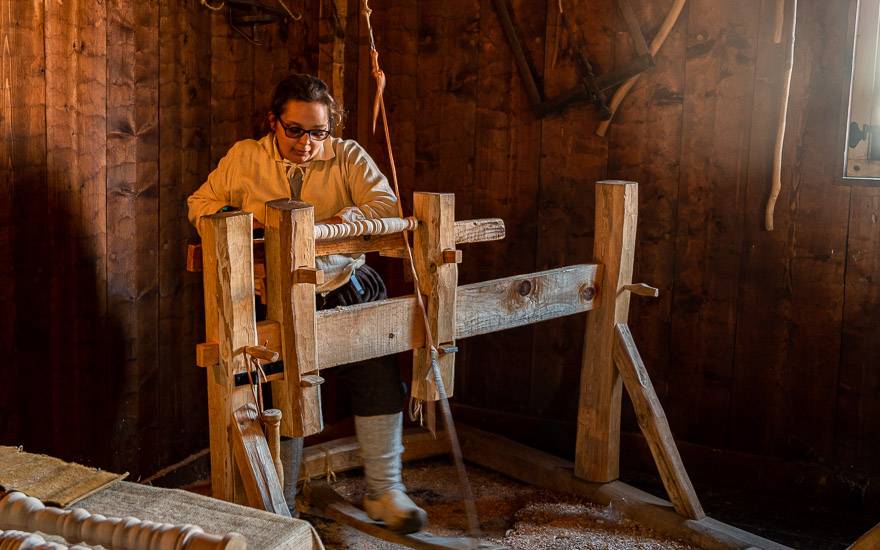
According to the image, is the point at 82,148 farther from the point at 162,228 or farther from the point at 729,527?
→ the point at 729,527

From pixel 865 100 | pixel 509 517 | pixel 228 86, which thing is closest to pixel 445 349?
pixel 509 517

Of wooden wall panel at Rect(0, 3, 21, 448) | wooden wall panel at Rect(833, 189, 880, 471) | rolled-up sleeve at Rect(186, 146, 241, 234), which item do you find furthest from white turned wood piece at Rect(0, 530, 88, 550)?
wooden wall panel at Rect(833, 189, 880, 471)

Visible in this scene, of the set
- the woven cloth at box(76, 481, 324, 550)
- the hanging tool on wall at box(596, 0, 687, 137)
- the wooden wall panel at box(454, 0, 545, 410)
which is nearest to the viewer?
the woven cloth at box(76, 481, 324, 550)

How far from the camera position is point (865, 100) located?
335 centimetres

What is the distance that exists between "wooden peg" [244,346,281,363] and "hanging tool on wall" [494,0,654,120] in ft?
6.21

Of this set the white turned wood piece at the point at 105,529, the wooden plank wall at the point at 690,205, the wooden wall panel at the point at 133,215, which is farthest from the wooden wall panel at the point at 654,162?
the white turned wood piece at the point at 105,529

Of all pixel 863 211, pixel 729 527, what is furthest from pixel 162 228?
pixel 863 211

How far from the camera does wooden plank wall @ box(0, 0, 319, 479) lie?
2830mm

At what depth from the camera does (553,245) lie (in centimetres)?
394

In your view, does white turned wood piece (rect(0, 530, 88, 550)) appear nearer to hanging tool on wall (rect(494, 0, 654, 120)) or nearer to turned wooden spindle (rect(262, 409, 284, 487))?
turned wooden spindle (rect(262, 409, 284, 487))

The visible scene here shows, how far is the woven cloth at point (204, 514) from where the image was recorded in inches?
69.3

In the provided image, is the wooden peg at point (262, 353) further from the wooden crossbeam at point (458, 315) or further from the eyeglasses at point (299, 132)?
the eyeglasses at point (299, 132)

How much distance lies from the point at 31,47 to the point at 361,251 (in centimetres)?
109

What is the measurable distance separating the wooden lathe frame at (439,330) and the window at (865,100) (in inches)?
31.0
